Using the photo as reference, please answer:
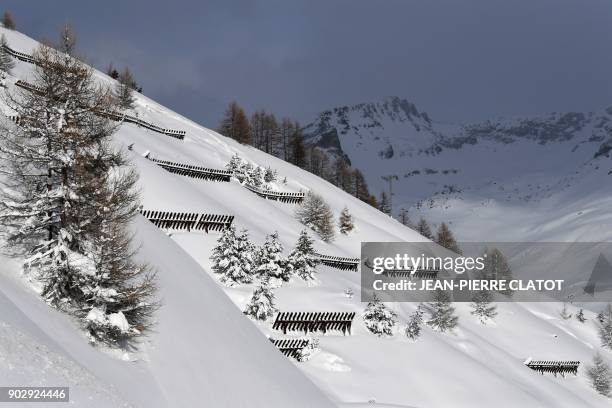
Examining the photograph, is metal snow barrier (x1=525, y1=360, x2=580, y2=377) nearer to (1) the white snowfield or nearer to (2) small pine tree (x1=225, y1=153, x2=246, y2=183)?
(1) the white snowfield

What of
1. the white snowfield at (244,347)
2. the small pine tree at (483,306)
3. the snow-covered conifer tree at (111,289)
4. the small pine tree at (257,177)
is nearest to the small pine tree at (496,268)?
the white snowfield at (244,347)

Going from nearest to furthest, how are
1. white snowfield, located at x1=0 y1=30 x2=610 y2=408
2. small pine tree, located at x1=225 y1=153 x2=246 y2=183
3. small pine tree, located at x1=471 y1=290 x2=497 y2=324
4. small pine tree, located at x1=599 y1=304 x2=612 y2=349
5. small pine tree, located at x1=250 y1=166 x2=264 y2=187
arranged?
1. white snowfield, located at x1=0 y1=30 x2=610 y2=408
2. small pine tree, located at x1=471 y1=290 x2=497 y2=324
3. small pine tree, located at x1=225 y1=153 x2=246 y2=183
4. small pine tree, located at x1=250 y1=166 x2=264 y2=187
5. small pine tree, located at x1=599 y1=304 x2=612 y2=349

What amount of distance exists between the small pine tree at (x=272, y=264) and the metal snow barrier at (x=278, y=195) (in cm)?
1826

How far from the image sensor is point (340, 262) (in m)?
41.6

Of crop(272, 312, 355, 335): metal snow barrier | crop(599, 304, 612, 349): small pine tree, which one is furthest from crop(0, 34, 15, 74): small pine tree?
crop(599, 304, 612, 349): small pine tree

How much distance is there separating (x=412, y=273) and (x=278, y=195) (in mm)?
13023

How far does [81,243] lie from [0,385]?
6.17m

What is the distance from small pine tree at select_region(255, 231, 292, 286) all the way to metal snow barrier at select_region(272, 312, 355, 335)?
3.47m

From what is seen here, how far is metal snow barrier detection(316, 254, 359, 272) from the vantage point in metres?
39.7

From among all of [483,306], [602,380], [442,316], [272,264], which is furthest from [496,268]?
[272,264]

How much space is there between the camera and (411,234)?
61812 mm

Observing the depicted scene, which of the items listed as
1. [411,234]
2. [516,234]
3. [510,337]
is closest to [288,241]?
[510,337]

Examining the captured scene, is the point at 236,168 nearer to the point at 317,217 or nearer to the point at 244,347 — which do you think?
the point at 317,217

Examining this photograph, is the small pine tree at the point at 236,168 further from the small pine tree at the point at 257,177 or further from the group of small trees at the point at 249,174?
the small pine tree at the point at 257,177
